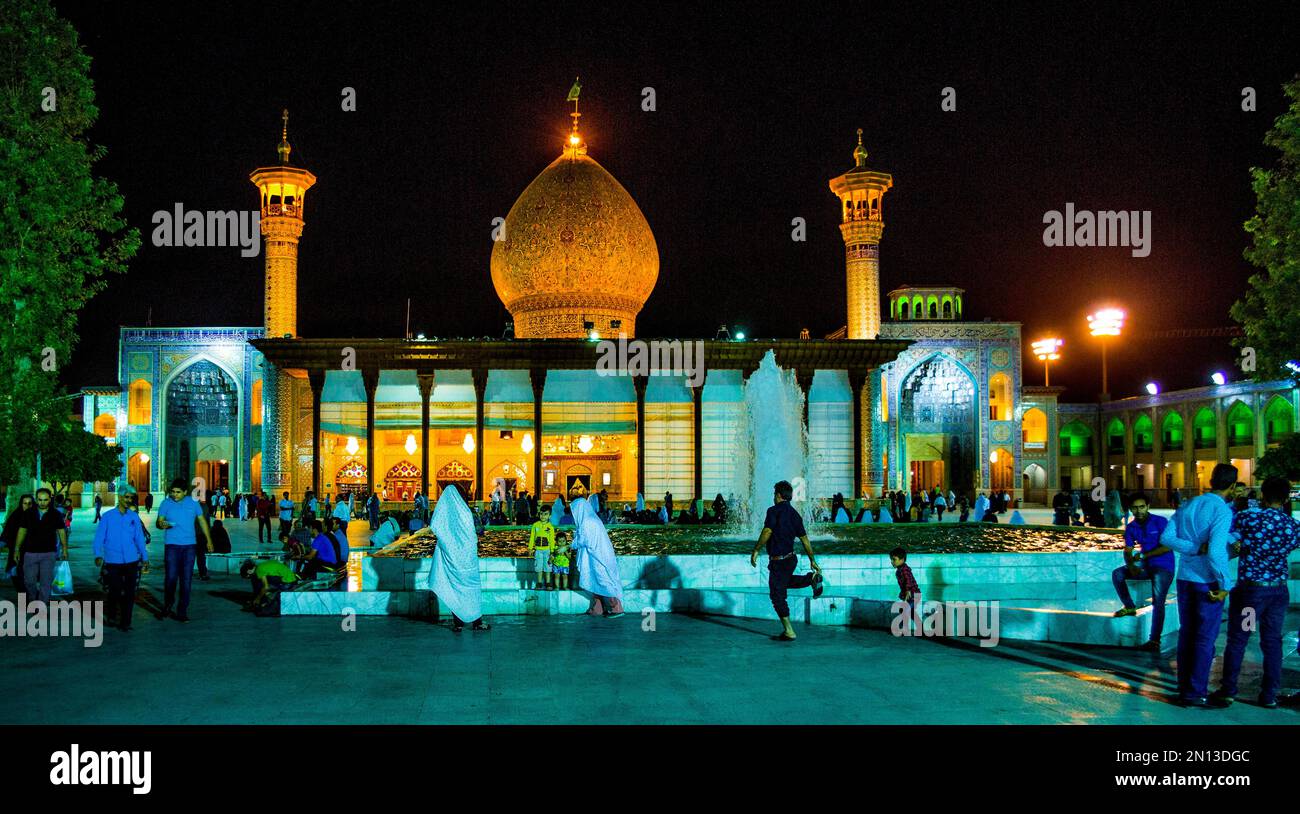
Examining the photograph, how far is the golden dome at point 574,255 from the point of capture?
3266cm

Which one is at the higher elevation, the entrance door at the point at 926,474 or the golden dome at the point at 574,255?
the golden dome at the point at 574,255

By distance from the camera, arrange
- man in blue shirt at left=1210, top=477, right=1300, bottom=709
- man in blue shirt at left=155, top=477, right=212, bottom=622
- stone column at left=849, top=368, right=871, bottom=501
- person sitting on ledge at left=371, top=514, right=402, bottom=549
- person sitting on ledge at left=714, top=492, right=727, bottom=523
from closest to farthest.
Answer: man in blue shirt at left=1210, top=477, right=1300, bottom=709 < man in blue shirt at left=155, top=477, right=212, bottom=622 < person sitting on ledge at left=371, top=514, right=402, bottom=549 < person sitting on ledge at left=714, top=492, right=727, bottom=523 < stone column at left=849, top=368, right=871, bottom=501

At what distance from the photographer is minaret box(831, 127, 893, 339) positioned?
3469 cm

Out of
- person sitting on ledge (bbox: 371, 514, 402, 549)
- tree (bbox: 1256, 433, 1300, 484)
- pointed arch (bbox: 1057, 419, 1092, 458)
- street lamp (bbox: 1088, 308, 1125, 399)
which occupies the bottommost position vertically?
person sitting on ledge (bbox: 371, 514, 402, 549)

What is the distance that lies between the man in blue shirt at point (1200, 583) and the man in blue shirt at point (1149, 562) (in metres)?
1.61

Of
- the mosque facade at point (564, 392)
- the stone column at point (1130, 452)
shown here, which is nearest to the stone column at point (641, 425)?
the mosque facade at point (564, 392)

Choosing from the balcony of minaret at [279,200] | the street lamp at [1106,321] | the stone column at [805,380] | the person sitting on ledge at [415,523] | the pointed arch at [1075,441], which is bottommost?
the person sitting on ledge at [415,523]

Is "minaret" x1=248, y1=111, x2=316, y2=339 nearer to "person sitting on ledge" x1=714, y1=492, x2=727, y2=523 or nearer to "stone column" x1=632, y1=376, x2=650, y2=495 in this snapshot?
"stone column" x1=632, y1=376, x2=650, y2=495

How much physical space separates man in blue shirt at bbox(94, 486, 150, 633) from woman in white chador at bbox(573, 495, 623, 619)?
3.55m

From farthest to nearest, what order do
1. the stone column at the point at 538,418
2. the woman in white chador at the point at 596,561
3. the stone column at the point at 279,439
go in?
the stone column at the point at 279,439 < the stone column at the point at 538,418 < the woman in white chador at the point at 596,561

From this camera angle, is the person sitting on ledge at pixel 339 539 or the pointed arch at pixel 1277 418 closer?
the person sitting on ledge at pixel 339 539

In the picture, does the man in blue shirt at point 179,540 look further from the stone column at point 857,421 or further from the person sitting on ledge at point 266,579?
the stone column at point 857,421

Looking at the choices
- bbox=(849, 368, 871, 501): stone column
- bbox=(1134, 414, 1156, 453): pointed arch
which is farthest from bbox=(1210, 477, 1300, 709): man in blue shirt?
bbox=(1134, 414, 1156, 453): pointed arch
